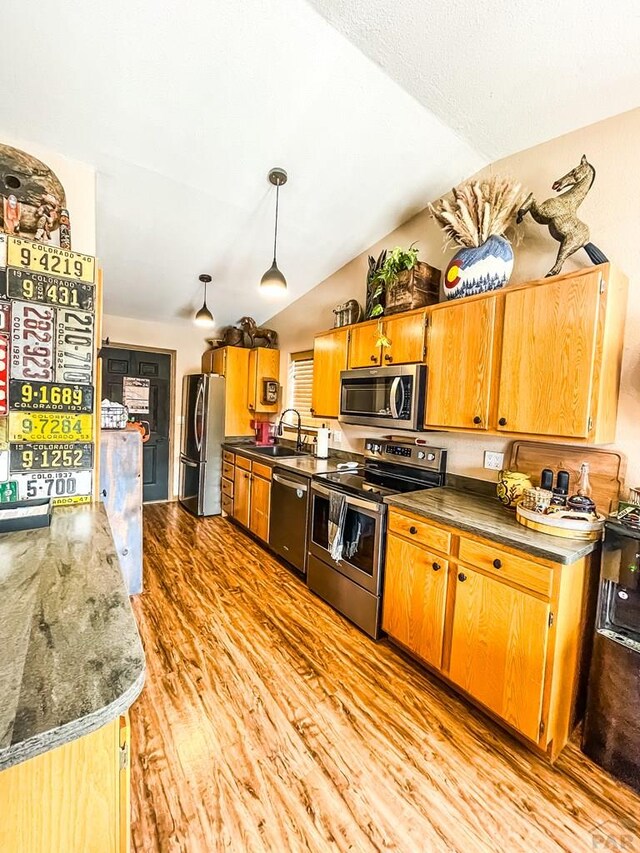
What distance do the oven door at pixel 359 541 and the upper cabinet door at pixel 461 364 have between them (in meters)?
0.69

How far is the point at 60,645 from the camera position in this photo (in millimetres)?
743

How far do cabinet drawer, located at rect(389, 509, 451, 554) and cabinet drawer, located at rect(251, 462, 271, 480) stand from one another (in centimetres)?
159

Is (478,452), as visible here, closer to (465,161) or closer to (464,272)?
(464,272)

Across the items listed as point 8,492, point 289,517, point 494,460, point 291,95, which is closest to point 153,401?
point 289,517

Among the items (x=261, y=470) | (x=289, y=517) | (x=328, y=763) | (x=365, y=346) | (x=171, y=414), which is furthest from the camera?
(x=171, y=414)

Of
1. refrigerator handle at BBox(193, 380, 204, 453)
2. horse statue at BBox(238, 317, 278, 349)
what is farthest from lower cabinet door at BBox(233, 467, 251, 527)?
horse statue at BBox(238, 317, 278, 349)

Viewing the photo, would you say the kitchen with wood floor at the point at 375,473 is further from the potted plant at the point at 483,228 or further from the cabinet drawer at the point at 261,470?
the cabinet drawer at the point at 261,470

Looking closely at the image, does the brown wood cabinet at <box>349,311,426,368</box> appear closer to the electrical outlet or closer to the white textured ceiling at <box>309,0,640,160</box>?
the electrical outlet

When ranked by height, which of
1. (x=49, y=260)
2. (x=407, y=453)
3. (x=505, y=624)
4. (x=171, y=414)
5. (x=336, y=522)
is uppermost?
(x=49, y=260)

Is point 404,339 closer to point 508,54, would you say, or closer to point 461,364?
point 461,364

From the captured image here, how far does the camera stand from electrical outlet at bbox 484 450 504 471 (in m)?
2.26

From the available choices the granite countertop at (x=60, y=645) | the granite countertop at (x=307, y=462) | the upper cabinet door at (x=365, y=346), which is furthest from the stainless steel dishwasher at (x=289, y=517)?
the granite countertop at (x=60, y=645)

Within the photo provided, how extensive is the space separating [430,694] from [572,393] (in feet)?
5.40

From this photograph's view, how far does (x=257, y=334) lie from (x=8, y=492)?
3370mm
